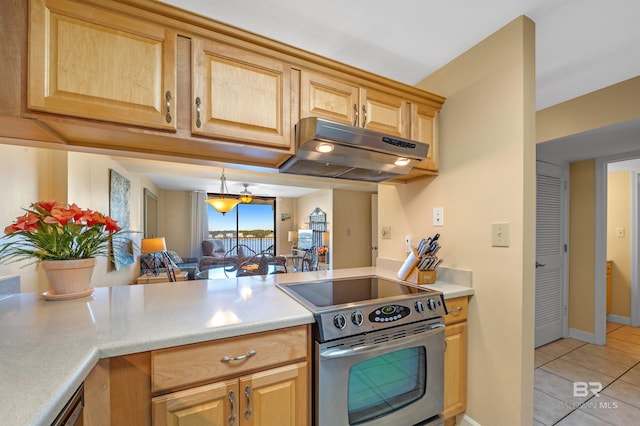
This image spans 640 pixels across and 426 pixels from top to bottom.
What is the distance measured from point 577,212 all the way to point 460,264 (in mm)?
2378

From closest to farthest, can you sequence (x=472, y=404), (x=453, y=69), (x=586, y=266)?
(x=472, y=404)
(x=453, y=69)
(x=586, y=266)

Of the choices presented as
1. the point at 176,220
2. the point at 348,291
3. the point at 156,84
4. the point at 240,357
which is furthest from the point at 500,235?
the point at 176,220

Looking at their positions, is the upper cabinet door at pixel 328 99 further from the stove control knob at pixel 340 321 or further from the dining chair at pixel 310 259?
the dining chair at pixel 310 259

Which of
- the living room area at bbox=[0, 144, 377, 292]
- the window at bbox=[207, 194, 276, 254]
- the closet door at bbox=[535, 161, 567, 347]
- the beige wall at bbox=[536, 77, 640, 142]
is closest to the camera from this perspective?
the living room area at bbox=[0, 144, 377, 292]

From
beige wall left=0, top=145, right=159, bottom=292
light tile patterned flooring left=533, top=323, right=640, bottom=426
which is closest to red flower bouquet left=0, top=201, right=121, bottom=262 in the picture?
beige wall left=0, top=145, right=159, bottom=292

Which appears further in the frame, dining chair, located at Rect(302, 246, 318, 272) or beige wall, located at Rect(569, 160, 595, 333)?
dining chair, located at Rect(302, 246, 318, 272)

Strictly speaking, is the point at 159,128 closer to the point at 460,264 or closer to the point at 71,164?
the point at 71,164

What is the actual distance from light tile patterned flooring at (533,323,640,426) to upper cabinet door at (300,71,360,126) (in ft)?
7.44

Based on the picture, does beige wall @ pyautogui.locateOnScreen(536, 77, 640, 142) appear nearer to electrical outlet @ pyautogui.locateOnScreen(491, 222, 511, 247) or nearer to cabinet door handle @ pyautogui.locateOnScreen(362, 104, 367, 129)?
electrical outlet @ pyautogui.locateOnScreen(491, 222, 511, 247)

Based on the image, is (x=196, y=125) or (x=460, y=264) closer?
(x=196, y=125)

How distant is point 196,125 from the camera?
117 cm

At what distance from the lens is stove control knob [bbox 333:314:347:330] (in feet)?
3.53

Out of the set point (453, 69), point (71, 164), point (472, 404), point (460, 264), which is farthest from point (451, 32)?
point (71, 164)

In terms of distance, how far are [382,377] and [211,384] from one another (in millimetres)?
775
